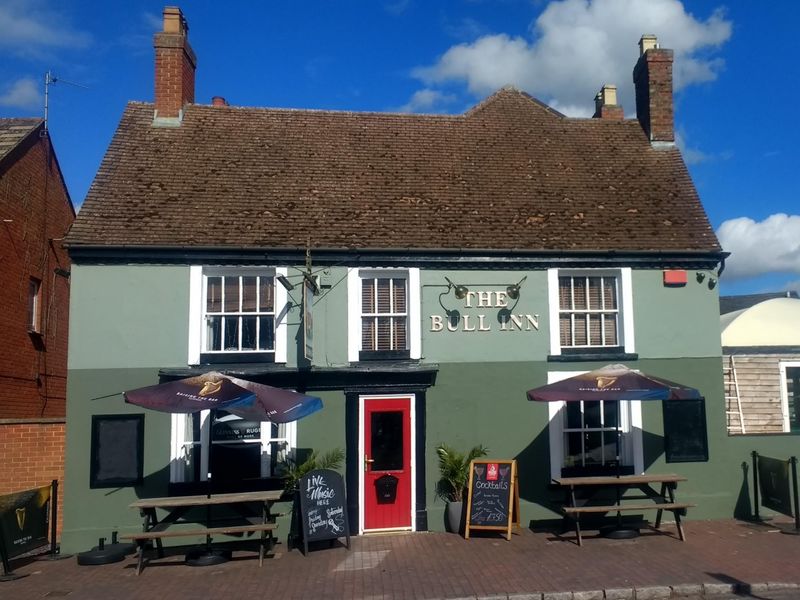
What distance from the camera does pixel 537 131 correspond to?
1495cm

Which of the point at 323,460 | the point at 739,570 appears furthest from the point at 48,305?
the point at 739,570

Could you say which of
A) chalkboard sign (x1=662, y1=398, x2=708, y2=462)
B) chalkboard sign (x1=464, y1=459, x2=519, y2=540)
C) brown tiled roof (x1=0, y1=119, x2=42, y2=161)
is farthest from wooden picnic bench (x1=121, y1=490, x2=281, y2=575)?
brown tiled roof (x1=0, y1=119, x2=42, y2=161)

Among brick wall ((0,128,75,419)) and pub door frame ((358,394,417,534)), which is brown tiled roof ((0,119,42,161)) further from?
pub door frame ((358,394,417,534))

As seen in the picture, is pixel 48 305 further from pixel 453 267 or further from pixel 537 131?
pixel 537 131

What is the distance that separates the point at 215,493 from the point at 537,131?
32.1 ft

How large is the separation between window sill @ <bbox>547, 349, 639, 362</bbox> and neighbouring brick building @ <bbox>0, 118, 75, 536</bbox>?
29.7 ft

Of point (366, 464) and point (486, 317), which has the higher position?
point (486, 317)

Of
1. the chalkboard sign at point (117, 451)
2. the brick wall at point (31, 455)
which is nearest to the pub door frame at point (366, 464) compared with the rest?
the chalkboard sign at point (117, 451)

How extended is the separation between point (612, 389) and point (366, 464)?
3.98 meters

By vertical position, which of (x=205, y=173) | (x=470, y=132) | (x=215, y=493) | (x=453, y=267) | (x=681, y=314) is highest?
(x=470, y=132)

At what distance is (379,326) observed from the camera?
1159cm

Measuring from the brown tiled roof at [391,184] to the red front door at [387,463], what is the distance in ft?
8.86

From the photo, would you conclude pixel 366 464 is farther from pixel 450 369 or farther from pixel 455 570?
pixel 455 570

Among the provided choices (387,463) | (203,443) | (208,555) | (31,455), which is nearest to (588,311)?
(387,463)
